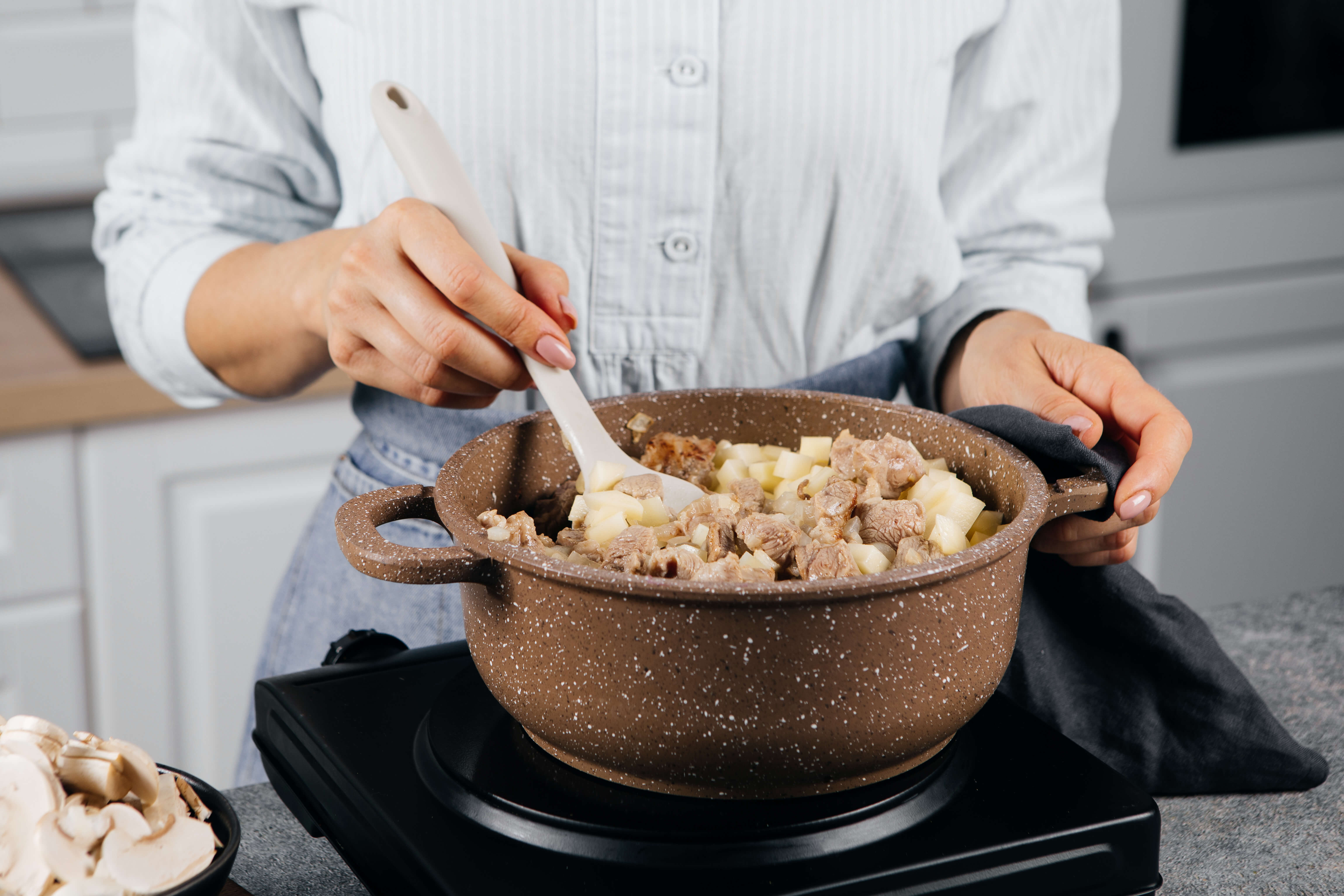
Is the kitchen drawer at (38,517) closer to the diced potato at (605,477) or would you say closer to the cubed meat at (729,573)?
the diced potato at (605,477)

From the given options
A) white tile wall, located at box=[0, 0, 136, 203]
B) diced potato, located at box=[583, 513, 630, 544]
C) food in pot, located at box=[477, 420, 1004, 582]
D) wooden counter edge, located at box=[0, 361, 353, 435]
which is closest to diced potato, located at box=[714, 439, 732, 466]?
food in pot, located at box=[477, 420, 1004, 582]

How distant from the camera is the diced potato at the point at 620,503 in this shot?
620 mm

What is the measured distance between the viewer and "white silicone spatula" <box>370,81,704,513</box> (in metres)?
0.67

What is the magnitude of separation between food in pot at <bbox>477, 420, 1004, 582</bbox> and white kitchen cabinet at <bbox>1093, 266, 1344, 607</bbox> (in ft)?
4.37

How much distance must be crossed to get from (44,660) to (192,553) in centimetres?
21

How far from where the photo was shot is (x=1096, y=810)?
535 mm

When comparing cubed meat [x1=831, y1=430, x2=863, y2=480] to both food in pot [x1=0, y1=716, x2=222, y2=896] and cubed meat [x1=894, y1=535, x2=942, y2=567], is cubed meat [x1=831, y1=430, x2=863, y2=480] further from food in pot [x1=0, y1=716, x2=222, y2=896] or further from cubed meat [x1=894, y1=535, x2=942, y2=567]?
food in pot [x1=0, y1=716, x2=222, y2=896]

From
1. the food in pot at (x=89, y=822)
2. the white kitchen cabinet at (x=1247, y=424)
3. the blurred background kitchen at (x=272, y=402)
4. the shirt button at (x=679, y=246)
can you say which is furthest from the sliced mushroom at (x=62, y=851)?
the white kitchen cabinet at (x=1247, y=424)

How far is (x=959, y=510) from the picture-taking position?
613mm

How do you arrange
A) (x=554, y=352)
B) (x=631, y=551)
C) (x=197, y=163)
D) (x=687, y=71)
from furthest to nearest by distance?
(x=197, y=163) < (x=687, y=71) < (x=554, y=352) < (x=631, y=551)

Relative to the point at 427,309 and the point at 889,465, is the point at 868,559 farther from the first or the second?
the point at 427,309

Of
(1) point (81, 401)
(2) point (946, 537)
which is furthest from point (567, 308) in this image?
(1) point (81, 401)

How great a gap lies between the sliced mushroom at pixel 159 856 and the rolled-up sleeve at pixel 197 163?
0.57 meters

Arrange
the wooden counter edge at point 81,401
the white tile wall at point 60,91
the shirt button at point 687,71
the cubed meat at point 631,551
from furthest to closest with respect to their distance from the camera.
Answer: the white tile wall at point 60,91
the wooden counter edge at point 81,401
the shirt button at point 687,71
the cubed meat at point 631,551
